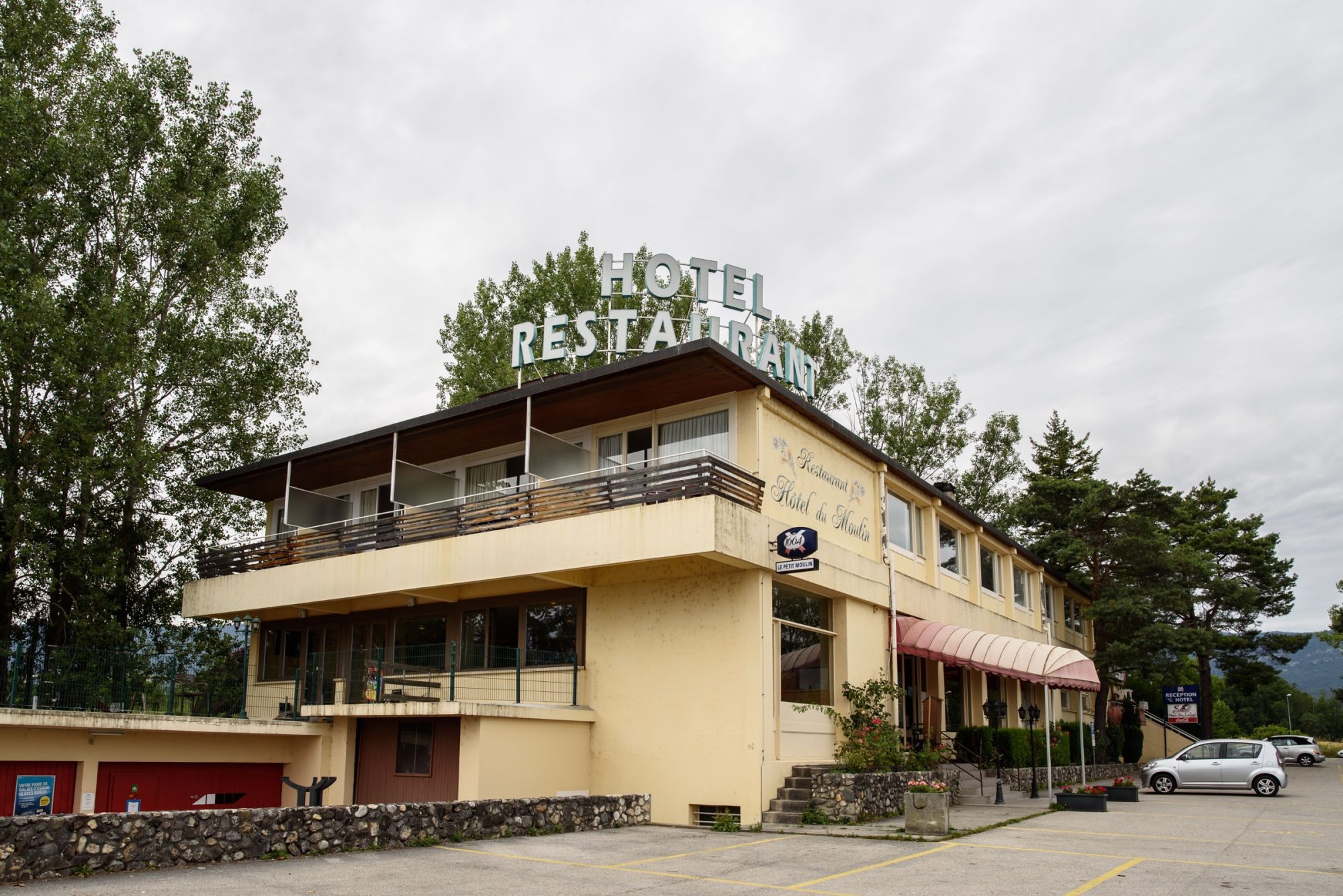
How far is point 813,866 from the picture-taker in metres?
12.3

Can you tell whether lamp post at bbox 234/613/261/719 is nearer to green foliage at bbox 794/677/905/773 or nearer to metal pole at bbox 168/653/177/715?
metal pole at bbox 168/653/177/715

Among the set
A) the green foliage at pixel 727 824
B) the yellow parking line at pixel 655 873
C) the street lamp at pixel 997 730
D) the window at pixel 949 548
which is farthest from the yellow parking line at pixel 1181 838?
the window at pixel 949 548

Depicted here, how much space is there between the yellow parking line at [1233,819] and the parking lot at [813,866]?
1.12m

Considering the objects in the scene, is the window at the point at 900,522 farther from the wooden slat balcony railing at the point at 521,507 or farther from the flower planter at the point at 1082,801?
the wooden slat balcony railing at the point at 521,507

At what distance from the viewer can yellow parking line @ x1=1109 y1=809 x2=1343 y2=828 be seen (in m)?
18.1

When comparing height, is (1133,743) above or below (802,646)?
below

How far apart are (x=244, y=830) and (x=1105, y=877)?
10178 millimetres

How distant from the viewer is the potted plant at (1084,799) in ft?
65.3

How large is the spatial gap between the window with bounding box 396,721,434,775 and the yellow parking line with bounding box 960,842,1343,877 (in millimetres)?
9710

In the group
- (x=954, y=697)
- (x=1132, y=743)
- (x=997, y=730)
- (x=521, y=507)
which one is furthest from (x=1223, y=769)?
(x=521, y=507)

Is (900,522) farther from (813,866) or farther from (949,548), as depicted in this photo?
(813,866)

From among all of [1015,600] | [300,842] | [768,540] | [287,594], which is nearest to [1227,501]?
[1015,600]

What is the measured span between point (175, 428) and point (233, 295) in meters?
4.37

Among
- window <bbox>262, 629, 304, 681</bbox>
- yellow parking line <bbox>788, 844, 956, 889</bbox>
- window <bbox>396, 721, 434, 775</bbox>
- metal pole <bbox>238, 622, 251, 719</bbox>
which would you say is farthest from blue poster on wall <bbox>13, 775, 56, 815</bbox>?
yellow parking line <bbox>788, 844, 956, 889</bbox>
